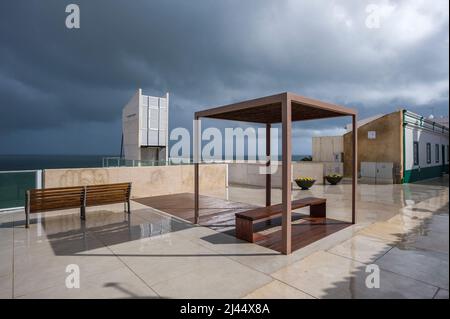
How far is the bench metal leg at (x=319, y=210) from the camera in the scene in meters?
7.32

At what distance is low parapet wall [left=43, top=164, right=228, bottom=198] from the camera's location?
8898mm

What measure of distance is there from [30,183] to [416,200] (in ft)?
44.1

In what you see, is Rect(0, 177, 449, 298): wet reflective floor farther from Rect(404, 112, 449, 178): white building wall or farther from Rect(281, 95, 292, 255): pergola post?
Rect(404, 112, 449, 178): white building wall

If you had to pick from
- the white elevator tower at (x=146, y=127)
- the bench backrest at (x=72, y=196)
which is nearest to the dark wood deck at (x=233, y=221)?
the bench backrest at (x=72, y=196)

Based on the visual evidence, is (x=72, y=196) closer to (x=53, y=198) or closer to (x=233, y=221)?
(x=53, y=198)

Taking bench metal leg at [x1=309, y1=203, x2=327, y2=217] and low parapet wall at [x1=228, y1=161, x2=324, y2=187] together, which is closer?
bench metal leg at [x1=309, y1=203, x2=327, y2=217]

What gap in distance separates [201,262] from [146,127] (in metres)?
24.3

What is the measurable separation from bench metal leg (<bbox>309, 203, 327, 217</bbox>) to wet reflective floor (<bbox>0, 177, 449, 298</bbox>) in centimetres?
96

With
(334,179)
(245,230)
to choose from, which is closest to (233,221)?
(245,230)

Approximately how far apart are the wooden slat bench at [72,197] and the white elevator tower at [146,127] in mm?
19614

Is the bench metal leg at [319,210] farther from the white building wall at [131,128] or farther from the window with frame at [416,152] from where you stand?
the white building wall at [131,128]

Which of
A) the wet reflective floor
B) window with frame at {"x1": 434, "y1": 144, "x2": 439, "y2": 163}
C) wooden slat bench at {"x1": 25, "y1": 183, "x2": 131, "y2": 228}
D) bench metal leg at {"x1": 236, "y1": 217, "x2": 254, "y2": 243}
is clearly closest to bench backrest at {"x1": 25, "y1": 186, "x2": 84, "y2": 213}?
wooden slat bench at {"x1": 25, "y1": 183, "x2": 131, "y2": 228}

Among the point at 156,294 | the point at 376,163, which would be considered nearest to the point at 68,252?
the point at 156,294

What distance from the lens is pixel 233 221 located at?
6.98 metres
